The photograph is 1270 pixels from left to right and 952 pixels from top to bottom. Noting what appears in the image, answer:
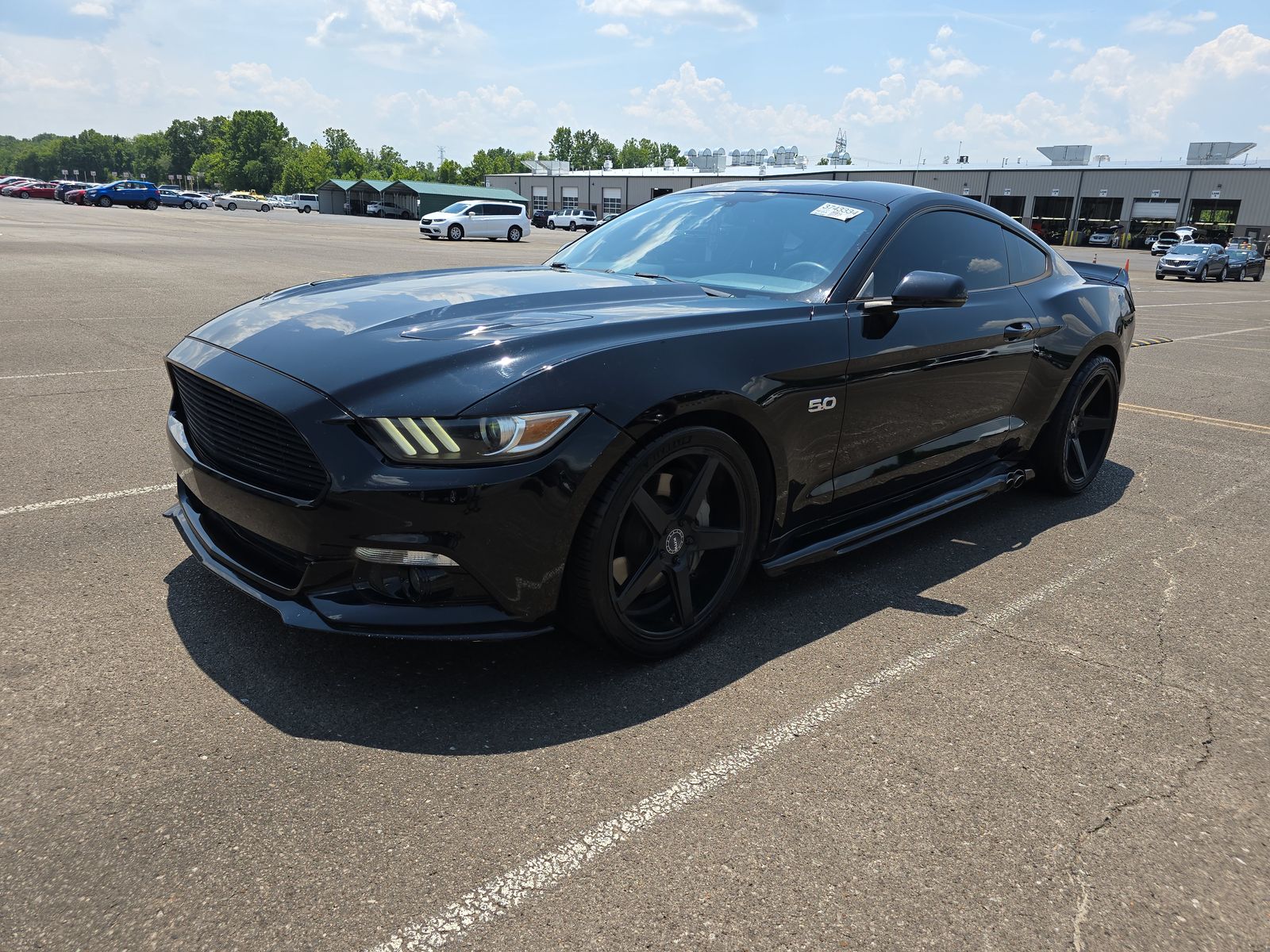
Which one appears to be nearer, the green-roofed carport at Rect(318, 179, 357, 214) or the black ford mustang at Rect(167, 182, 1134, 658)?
the black ford mustang at Rect(167, 182, 1134, 658)

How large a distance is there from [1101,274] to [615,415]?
14.2 ft

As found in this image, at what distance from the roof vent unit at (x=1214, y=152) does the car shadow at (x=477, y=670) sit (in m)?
80.1

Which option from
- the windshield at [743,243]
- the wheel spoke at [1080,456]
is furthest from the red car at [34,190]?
the wheel spoke at [1080,456]

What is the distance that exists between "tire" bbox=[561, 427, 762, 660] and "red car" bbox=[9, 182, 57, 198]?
8080 cm

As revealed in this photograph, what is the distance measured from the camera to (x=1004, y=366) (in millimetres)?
4395

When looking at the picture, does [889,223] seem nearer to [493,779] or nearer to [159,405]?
[493,779]

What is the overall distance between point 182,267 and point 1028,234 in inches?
639

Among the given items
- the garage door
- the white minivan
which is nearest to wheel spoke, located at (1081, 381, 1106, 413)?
the white minivan

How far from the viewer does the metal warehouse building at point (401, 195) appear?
88.4 m

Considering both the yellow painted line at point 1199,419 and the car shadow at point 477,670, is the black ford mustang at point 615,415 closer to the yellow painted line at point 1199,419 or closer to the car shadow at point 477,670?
the car shadow at point 477,670

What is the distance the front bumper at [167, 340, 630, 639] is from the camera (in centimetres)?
250

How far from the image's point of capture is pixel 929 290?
346 centimetres

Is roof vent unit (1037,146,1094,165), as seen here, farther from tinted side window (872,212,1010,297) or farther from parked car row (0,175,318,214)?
tinted side window (872,212,1010,297)

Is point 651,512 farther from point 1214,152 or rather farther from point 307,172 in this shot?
point 307,172
